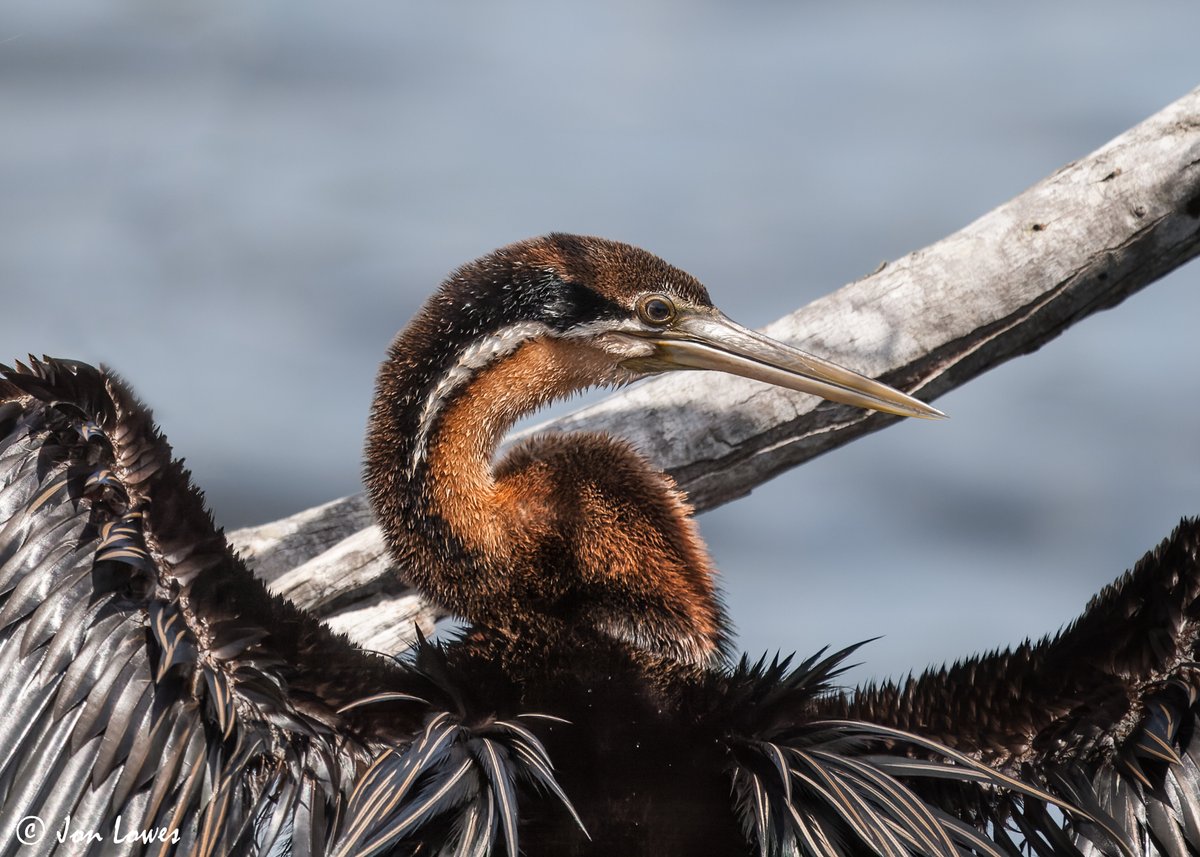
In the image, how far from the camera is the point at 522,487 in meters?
3.12

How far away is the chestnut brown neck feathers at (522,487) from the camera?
9.84ft

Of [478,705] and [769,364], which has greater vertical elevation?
[769,364]

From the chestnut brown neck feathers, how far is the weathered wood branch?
0.71 metres

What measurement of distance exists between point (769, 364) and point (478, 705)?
1.20 m

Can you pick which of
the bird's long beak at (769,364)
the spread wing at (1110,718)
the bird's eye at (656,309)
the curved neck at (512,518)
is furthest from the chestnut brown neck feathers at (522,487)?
the spread wing at (1110,718)

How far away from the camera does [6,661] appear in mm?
2586

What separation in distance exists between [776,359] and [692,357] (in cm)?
20

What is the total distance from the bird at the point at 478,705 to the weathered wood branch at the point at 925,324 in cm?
92

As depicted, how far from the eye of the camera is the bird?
100 inches

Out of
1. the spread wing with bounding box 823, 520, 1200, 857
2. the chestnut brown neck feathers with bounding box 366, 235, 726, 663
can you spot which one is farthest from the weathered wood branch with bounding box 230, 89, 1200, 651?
the spread wing with bounding box 823, 520, 1200, 857

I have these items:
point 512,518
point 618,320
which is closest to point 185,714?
point 512,518

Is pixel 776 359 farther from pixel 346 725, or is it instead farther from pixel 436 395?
pixel 346 725

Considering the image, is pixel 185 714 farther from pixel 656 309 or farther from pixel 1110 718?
pixel 1110 718

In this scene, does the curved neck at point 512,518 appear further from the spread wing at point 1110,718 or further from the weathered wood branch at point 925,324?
the weathered wood branch at point 925,324
